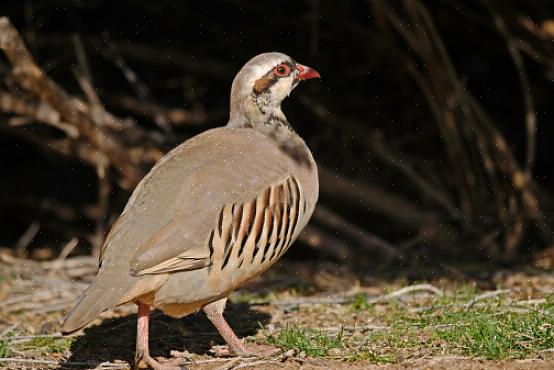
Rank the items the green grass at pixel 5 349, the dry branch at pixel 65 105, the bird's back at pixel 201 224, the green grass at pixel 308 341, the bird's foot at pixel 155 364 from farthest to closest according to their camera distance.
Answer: the dry branch at pixel 65 105
the green grass at pixel 5 349
the green grass at pixel 308 341
the bird's foot at pixel 155 364
the bird's back at pixel 201 224

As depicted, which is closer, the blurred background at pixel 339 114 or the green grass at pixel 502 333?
the green grass at pixel 502 333

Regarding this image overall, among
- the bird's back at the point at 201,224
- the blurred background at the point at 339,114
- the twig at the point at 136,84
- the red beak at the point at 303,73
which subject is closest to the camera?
the bird's back at the point at 201,224

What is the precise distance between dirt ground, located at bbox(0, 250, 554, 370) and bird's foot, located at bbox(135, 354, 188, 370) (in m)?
0.07

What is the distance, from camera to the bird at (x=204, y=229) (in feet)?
13.3

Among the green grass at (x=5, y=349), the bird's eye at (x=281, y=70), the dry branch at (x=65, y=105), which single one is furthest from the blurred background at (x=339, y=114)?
the green grass at (x=5, y=349)

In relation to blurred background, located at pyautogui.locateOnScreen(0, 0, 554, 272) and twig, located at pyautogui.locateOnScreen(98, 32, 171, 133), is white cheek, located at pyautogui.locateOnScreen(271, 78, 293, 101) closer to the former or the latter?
blurred background, located at pyautogui.locateOnScreen(0, 0, 554, 272)

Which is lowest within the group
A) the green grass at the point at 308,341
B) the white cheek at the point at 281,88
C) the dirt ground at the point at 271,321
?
the dirt ground at the point at 271,321

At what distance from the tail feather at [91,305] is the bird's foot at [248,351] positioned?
2.39 ft

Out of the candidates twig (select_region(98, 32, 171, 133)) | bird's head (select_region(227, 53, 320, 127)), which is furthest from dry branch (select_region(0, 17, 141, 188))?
bird's head (select_region(227, 53, 320, 127))

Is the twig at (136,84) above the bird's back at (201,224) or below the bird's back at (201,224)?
below

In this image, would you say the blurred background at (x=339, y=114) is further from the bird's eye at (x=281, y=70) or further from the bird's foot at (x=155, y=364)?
the bird's foot at (x=155, y=364)

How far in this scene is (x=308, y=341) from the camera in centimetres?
453

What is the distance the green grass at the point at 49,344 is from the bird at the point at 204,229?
66 cm

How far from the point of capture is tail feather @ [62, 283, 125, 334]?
12.6 ft
